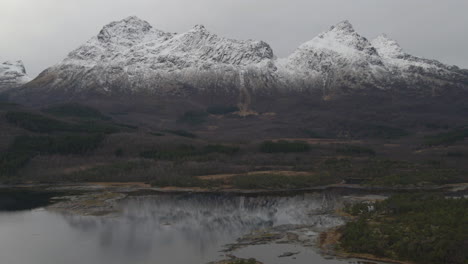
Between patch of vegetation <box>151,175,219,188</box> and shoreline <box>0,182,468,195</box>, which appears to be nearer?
shoreline <box>0,182,468,195</box>

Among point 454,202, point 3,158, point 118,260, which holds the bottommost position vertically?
point 118,260

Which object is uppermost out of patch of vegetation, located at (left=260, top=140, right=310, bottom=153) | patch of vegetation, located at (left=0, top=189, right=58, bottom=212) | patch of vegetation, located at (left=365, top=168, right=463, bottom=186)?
patch of vegetation, located at (left=260, top=140, right=310, bottom=153)

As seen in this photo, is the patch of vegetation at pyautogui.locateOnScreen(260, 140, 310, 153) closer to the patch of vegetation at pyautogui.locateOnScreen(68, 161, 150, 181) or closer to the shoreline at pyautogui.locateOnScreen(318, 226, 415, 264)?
the patch of vegetation at pyautogui.locateOnScreen(68, 161, 150, 181)

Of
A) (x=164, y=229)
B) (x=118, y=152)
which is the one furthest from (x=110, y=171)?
(x=164, y=229)

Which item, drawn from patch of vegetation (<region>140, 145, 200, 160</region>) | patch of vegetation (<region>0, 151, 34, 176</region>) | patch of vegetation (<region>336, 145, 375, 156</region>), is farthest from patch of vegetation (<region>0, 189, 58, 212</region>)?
patch of vegetation (<region>336, 145, 375, 156</region>)

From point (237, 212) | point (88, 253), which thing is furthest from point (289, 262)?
point (237, 212)

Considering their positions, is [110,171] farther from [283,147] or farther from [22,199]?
[283,147]

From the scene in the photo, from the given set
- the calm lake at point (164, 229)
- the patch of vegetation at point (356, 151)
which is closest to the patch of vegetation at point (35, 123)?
the calm lake at point (164, 229)

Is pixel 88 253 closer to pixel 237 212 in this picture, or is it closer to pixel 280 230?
pixel 280 230
